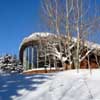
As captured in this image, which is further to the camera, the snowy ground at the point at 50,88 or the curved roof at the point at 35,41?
the curved roof at the point at 35,41

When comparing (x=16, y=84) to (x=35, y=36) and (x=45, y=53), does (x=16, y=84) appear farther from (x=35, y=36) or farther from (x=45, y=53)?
(x=35, y=36)

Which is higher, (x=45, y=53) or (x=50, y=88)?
(x=45, y=53)

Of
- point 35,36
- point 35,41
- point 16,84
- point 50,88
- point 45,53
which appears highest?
point 35,36

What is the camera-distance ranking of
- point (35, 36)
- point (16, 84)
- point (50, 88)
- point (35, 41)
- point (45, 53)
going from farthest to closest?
point (35, 41)
point (35, 36)
point (45, 53)
point (16, 84)
point (50, 88)

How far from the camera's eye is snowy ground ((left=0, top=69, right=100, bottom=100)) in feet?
27.8

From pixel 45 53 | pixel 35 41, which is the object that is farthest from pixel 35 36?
pixel 45 53

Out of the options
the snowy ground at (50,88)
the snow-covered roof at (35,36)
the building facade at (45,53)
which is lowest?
the snowy ground at (50,88)

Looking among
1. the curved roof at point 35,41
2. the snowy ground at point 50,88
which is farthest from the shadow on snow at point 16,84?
the curved roof at point 35,41

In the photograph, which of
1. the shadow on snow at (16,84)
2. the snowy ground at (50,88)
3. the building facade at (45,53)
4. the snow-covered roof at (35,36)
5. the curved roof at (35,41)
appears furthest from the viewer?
the building facade at (45,53)

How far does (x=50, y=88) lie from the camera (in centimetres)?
916

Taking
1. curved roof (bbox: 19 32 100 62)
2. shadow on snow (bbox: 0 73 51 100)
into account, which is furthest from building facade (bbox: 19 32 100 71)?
shadow on snow (bbox: 0 73 51 100)

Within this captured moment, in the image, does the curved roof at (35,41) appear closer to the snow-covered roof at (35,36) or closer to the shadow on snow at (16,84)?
the snow-covered roof at (35,36)

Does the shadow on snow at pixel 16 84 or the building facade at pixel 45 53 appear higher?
the building facade at pixel 45 53

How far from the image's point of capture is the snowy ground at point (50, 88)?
8.46 meters
